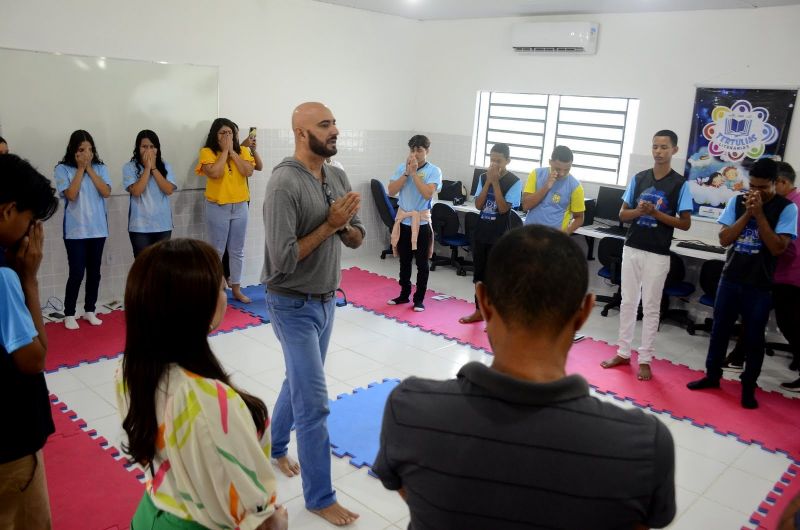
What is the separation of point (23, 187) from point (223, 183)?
173 inches

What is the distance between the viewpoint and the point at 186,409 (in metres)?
1.37

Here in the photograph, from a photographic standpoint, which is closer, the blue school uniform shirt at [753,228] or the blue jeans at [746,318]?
the blue school uniform shirt at [753,228]

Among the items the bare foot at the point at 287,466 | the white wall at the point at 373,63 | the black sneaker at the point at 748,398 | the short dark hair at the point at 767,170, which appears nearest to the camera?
the bare foot at the point at 287,466

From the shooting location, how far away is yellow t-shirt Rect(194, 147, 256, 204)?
603 centimetres

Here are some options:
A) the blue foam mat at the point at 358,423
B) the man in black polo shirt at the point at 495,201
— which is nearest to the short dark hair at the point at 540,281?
the blue foam mat at the point at 358,423

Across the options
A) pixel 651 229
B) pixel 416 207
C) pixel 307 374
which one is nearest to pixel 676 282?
pixel 651 229

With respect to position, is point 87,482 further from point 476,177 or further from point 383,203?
point 476,177

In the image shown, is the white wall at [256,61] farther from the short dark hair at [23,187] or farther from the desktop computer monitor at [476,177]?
the short dark hair at [23,187]

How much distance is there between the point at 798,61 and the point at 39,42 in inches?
268

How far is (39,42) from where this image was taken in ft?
17.2

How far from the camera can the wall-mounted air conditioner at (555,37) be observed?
6984 mm

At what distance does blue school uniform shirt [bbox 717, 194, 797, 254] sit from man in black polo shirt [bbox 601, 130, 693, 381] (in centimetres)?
29

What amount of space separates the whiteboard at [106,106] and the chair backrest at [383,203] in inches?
89.8

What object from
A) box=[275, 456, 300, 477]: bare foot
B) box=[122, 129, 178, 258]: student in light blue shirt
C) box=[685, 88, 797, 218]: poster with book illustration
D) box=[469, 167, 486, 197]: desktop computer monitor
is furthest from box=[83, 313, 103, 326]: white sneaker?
box=[685, 88, 797, 218]: poster with book illustration
